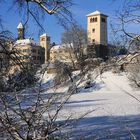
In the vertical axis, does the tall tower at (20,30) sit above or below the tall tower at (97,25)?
below

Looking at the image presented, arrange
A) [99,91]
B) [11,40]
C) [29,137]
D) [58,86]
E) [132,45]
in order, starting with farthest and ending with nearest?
[99,91]
[132,45]
[11,40]
[58,86]
[29,137]

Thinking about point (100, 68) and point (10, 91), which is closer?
point (100, 68)

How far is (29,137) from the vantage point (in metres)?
2.78

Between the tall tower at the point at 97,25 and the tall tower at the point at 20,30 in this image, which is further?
the tall tower at the point at 97,25

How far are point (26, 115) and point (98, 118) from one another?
17529 millimetres

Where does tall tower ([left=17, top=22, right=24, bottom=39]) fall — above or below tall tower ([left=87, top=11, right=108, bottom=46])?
below

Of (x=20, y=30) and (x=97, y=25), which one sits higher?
(x=97, y=25)

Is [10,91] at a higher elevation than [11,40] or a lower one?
lower

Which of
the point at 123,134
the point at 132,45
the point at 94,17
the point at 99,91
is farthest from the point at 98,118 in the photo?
the point at 94,17

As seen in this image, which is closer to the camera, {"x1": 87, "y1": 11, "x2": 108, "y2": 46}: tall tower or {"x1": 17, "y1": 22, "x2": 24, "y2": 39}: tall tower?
{"x1": 17, "y1": 22, "x2": 24, "y2": 39}: tall tower

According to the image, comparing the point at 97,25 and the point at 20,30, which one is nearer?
the point at 20,30

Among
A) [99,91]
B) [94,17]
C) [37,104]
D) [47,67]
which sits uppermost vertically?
[94,17]

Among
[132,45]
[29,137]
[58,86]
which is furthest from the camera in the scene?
[132,45]

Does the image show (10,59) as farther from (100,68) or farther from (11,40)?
(100,68)
